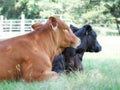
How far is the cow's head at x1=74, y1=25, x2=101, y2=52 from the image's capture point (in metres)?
9.08

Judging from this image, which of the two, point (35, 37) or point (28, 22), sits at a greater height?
point (35, 37)

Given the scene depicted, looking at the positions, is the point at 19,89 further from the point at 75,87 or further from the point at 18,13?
the point at 18,13

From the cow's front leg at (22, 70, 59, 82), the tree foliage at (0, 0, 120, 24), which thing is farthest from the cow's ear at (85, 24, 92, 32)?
the tree foliage at (0, 0, 120, 24)

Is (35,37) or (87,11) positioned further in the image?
(87,11)

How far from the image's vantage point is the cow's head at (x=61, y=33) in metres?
7.04

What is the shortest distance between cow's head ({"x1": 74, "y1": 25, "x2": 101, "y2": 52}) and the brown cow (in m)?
1.79

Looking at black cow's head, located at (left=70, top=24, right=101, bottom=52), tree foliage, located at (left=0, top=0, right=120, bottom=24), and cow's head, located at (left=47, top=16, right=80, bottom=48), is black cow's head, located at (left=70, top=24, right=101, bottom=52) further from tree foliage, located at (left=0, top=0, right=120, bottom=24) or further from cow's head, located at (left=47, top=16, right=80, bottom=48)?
tree foliage, located at (left=0, top=0, right=120, bottom=24)

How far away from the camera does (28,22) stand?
36125mm

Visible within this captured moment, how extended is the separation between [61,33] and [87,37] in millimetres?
2040

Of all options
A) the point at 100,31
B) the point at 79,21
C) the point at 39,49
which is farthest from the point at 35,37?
the point at 79,21

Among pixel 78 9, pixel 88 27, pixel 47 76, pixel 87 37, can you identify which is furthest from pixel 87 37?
pixel 78 9

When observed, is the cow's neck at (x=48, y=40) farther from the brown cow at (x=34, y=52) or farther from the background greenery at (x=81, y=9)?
the background greenery at (x=81, y=9)

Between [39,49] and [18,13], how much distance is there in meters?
43.5

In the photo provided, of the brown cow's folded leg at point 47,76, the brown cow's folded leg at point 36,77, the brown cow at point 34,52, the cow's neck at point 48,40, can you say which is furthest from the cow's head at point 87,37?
the brown cow's folded leg at point 36,77
